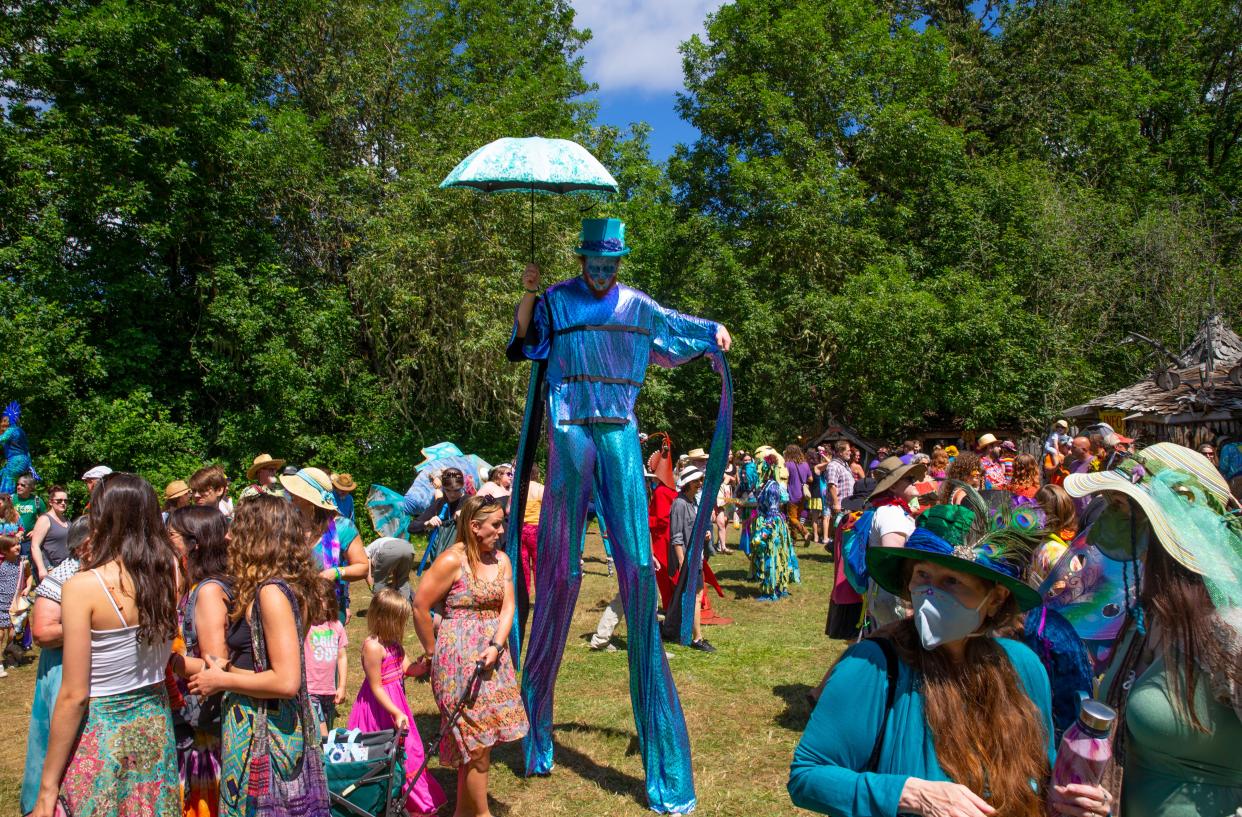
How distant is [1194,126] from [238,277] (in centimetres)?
2664

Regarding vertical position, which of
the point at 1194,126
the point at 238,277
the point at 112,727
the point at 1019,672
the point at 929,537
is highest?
the point at 1194,126

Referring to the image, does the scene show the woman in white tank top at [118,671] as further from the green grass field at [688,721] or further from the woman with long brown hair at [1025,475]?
the woman with long brown hair at [1025,475]

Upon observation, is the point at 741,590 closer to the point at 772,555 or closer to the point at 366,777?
the point at 772,555

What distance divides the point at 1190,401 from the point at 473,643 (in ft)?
47.8

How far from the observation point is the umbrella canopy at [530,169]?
4703mm

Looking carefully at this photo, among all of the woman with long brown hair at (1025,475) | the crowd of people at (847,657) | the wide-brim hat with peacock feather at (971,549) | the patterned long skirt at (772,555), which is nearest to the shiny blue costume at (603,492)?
the crowd of people at (847,657)

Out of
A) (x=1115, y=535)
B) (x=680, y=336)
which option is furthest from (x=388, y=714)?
(x=1115, y=535)

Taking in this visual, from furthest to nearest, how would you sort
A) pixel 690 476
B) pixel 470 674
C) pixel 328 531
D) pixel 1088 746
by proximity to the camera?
pixel 690 476
pixel 328 531
pixel 470 674
pixel 1088 746

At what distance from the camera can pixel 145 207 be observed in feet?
48.3

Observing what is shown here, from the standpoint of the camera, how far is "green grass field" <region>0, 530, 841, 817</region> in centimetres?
473

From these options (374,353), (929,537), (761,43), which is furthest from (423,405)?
(929,537)

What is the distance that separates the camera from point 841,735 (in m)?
1.94

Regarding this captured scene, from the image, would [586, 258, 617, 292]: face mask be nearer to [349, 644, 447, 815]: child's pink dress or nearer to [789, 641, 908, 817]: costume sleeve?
[349, 644, 447, 815]: child's pink dress

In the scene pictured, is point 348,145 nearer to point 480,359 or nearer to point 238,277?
point 238,277
